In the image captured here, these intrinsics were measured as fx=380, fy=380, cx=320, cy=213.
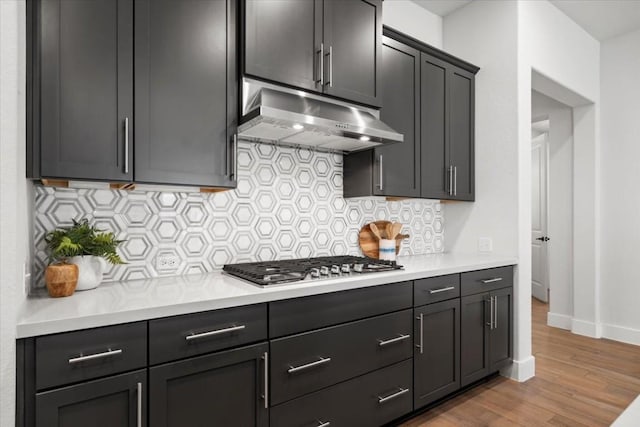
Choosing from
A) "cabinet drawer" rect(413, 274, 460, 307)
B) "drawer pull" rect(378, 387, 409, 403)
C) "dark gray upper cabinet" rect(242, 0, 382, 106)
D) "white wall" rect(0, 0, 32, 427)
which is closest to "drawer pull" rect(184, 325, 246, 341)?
"white wall" rect(0, 0, 32, 427)

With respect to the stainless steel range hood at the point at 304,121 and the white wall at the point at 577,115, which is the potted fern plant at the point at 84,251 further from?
the white wall at the point at 577,115

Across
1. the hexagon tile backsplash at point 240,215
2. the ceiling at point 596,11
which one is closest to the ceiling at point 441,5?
the ceiling at point 596,11

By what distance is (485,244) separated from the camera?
3.19 metres

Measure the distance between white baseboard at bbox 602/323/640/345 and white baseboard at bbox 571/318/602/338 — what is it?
5 centimetres

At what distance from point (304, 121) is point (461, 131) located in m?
1.80

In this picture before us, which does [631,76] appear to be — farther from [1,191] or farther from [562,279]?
[1,191]

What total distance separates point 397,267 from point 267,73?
130 cm

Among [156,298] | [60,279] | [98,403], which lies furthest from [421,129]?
[98,403]

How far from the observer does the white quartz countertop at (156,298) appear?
1215 mm

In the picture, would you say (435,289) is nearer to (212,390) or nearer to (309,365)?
(309,365)

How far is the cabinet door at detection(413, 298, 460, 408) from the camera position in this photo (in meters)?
2.27

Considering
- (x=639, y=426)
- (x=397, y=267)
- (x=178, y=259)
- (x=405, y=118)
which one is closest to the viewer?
(x=639, y=426)

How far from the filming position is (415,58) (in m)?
2.81

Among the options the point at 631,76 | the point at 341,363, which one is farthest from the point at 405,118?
the point at 631,76
